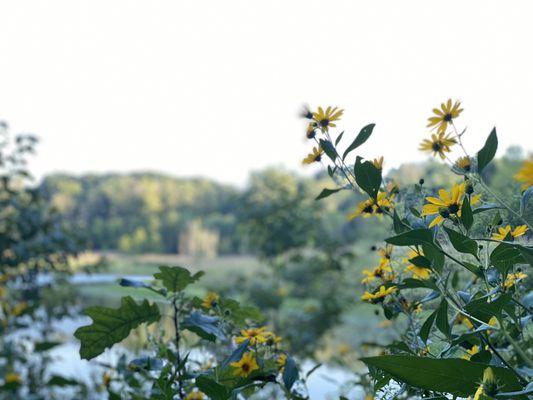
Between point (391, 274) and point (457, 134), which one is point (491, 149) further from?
point (391, 274)

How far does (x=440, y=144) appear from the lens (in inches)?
29.5

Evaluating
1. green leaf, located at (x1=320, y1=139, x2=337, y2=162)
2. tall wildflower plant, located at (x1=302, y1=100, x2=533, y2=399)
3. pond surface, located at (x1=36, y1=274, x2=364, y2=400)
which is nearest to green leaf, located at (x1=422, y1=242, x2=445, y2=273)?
tall wildflower plant, located at (x1=302, y1=100, x2=533, y2=399)

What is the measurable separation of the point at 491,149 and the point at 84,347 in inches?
23.3

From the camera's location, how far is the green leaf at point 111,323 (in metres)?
0.73

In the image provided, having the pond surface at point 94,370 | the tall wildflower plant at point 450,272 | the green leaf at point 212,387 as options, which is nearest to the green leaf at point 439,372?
the tall wildflower plant at point 450,272

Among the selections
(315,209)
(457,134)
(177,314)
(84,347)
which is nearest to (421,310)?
(457,134)

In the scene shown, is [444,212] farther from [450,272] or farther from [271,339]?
[271,339]

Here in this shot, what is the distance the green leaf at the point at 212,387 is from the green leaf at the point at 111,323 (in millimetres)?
179

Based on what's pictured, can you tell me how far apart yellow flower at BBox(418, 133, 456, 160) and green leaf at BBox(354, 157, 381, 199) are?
0.74 ft

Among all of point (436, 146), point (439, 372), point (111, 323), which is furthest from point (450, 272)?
point (111, 323)

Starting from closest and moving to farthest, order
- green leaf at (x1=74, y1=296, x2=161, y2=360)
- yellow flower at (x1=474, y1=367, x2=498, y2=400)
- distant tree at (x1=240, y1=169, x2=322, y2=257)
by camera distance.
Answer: yellow flower at (x1=474, y1=367, x2=498, y2=400)
green leaf at (x1=74, y1=296, x2=161, y2=360)
distant tree at (x1=240, y1=169, x2=322, y2=257)

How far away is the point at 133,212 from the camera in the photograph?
2603cm

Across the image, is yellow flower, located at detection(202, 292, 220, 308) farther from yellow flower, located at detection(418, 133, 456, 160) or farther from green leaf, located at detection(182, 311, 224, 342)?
yellow flower, located at detection(418, 133, 456, 160)

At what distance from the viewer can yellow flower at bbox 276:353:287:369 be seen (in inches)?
30.2
